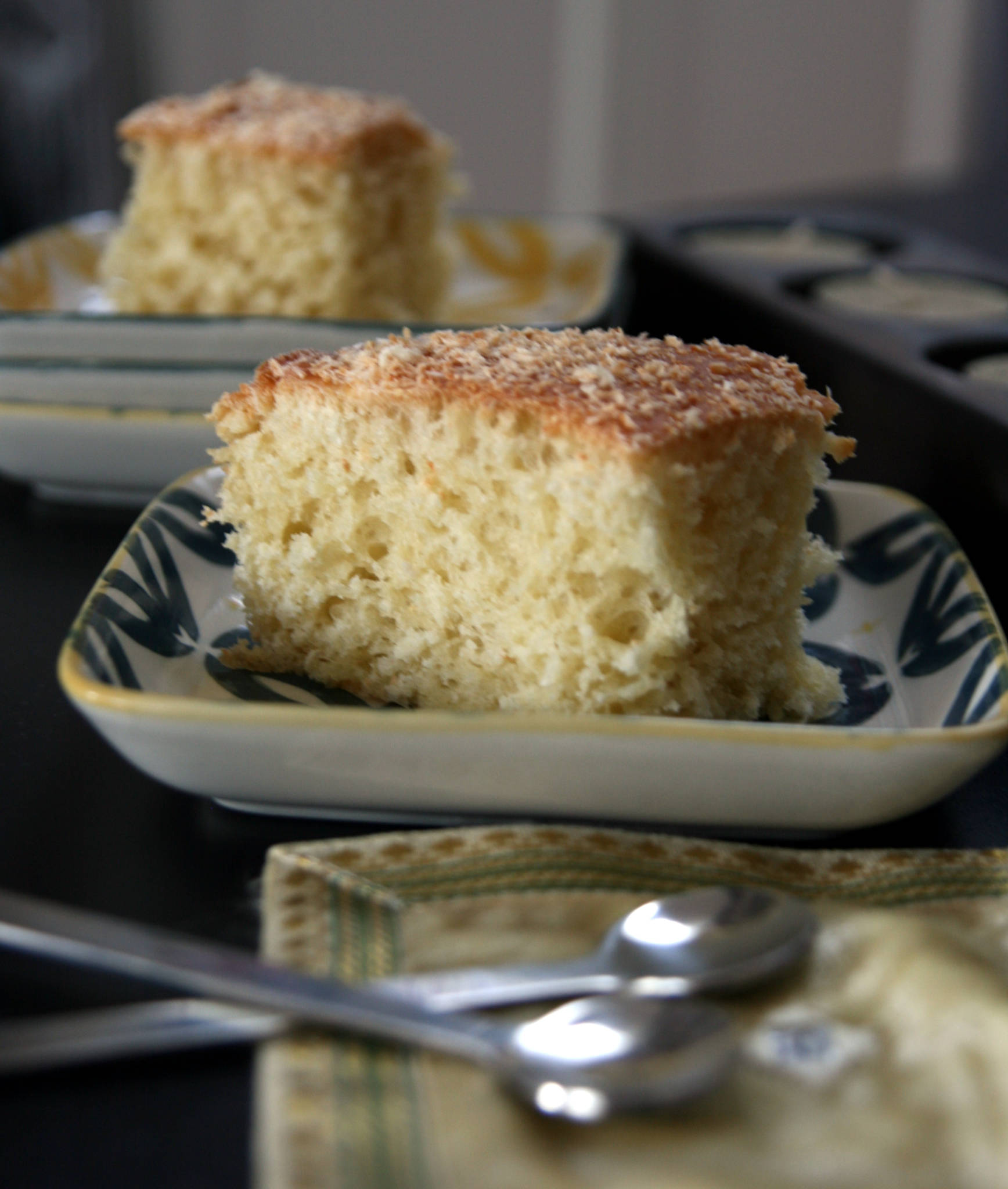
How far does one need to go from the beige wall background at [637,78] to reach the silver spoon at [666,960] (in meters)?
3.19

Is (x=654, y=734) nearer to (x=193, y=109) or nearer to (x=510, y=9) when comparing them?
(x=193, y=109)

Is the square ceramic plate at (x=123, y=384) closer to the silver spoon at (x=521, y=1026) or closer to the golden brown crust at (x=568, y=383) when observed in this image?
the golden brown crust at (x=568, y=383)

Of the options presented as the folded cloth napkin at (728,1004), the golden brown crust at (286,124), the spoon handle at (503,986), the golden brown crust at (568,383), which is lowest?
the folded cloth napkin at (728,1004)

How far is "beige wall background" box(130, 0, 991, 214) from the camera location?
3.53 meters

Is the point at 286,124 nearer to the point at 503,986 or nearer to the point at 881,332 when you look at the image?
the point at 881,332

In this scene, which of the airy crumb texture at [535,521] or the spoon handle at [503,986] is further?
the airy crumb texture at [535,521]

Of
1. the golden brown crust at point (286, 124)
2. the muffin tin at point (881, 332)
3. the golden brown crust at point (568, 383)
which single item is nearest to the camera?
the golden brown crust at point (568, 383)

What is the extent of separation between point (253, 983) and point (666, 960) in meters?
0.20

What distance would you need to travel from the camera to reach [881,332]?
4.76 ft

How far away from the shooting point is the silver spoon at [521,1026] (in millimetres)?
565

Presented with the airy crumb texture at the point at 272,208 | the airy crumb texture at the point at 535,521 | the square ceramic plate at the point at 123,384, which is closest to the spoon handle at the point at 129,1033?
the airy crumb texture at the point at 535,521

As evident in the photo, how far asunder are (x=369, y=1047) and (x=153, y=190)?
1302 mm

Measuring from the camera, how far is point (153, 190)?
163 cm

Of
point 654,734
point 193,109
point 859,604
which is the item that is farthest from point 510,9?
point 654,734
